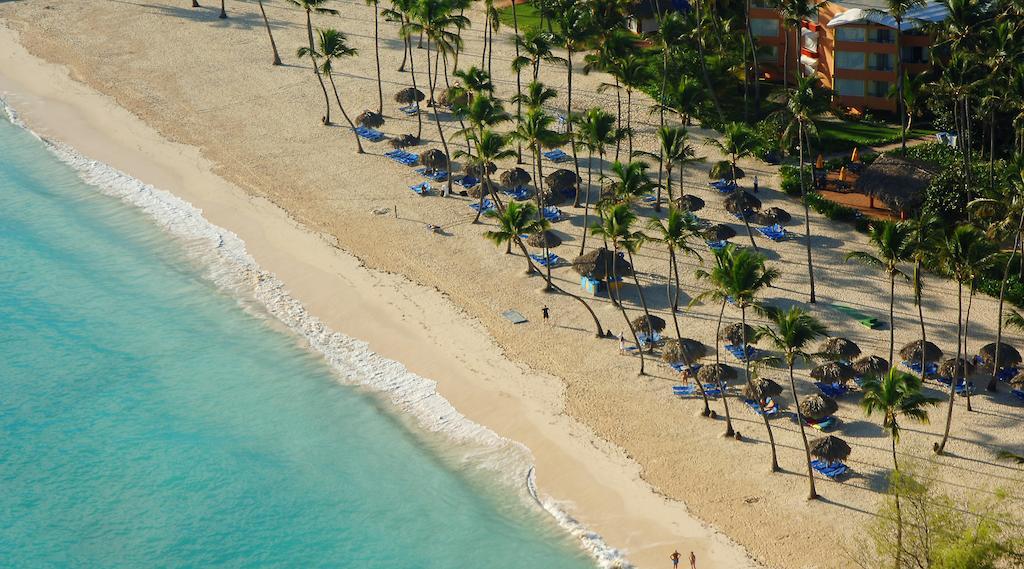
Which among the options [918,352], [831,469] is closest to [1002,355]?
[918,352]

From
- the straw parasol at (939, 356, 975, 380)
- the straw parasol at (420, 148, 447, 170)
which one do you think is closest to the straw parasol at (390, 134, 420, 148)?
the straw parasol at (420, 148, 447, 170)

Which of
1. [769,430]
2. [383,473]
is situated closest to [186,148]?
[383,473]

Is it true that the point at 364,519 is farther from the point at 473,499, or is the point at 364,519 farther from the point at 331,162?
the point at 331,162

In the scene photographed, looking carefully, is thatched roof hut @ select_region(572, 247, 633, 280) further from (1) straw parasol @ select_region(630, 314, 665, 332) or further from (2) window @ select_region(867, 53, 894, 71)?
(2) window @ select_region(867, 53, 894, 71)

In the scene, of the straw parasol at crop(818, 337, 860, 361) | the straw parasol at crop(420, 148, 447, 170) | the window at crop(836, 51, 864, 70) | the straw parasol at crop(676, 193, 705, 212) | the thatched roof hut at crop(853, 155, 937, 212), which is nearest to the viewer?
the straw parasol at crop(818, 337, 860, 361)

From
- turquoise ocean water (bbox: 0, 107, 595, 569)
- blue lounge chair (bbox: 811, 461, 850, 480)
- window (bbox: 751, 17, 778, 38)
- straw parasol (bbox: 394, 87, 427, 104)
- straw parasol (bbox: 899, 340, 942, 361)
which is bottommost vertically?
turquoise ocean water (bbox: 0, 107, 595, 569)

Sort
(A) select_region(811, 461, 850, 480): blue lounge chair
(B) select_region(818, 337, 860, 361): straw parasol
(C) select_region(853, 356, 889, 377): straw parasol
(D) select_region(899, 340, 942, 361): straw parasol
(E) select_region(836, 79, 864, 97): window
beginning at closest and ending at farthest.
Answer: (A) select_region(811, 461, 850, 480): blue lounge chair < (C) select_region(853, 356, 889, 377): straw parasol < (B) select_region(818, 337, 860, 361): straw parasol < (D) select_region(899, 340, 942, 361): straw parasol < (E) select_region(836, 79, 864, 97): window
